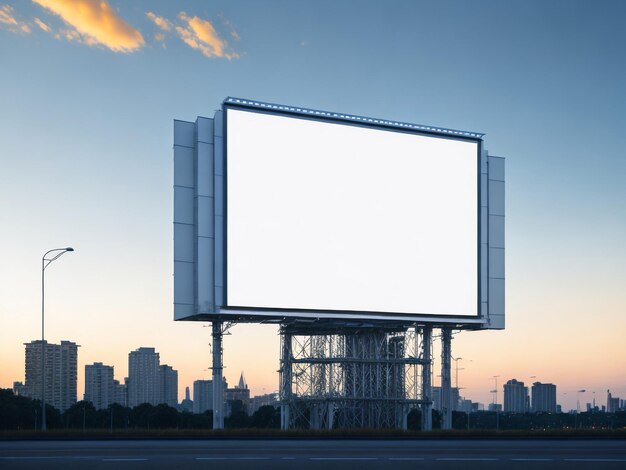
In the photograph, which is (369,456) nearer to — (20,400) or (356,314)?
(356,314)

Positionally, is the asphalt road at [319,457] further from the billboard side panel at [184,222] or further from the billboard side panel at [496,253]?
the billboard side panel at [496,253]

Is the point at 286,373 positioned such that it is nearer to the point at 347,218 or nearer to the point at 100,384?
the point at 347,218

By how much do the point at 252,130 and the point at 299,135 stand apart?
2435 millimetres

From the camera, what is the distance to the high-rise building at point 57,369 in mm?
144375

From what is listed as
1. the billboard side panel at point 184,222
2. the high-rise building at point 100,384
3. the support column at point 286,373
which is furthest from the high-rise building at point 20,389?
the billboard side panel at point 184,222

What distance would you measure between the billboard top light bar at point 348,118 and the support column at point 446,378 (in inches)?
442

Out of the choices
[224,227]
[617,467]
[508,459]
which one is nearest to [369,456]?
[508,459]

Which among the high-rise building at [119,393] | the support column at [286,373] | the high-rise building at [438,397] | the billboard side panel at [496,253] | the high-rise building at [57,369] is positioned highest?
the billboard side panel at [496,253]

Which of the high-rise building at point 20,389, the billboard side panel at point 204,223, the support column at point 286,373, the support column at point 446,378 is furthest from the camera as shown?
the high-rise building at point 20,389

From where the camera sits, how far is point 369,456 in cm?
1777

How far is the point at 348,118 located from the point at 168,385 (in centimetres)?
15375

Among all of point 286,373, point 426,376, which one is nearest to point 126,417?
point 286,373

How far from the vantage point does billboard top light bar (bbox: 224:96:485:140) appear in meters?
38.6

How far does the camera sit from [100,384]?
180 m
